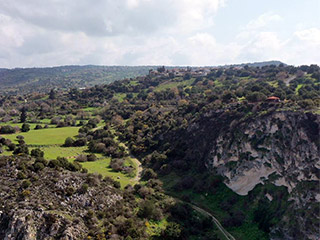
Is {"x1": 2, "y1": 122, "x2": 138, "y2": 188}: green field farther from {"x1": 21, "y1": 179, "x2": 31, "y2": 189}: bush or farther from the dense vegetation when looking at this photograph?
{"x1": 21, "y1": 179, "x2": 31, "y2": 189}: bush

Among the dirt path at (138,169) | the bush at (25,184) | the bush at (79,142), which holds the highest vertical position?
the bush at (25,184)

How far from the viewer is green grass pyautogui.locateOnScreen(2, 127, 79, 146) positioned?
68.6 metres

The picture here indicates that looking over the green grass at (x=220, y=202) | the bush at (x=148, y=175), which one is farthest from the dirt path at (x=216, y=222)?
the bush at (x=148, y=175)

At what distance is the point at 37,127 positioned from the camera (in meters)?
86.3

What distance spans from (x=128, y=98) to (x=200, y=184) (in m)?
90.2

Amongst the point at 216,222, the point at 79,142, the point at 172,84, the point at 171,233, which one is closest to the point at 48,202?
the point at 171,233

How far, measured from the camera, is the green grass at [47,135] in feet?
225

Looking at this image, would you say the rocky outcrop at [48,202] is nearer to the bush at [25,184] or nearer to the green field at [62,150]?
the bush at [25,184]

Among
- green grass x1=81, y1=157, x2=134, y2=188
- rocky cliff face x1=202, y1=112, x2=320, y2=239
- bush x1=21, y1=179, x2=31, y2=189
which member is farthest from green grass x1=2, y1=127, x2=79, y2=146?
rocky cliff face x1=202, y1=112, x2=320, y2=239

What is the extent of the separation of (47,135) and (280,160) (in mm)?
64765

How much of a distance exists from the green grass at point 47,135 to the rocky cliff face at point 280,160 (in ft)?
146

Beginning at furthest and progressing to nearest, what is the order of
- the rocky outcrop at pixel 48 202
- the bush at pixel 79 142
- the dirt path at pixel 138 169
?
the bush at pixel 79 142, the dirt path at pixel 138 169, the rocky outcrop at pixel 48 202

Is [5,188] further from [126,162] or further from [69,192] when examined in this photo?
[126,162]

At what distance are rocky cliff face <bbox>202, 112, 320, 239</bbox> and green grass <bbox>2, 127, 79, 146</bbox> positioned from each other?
Result: 44.5 metres
